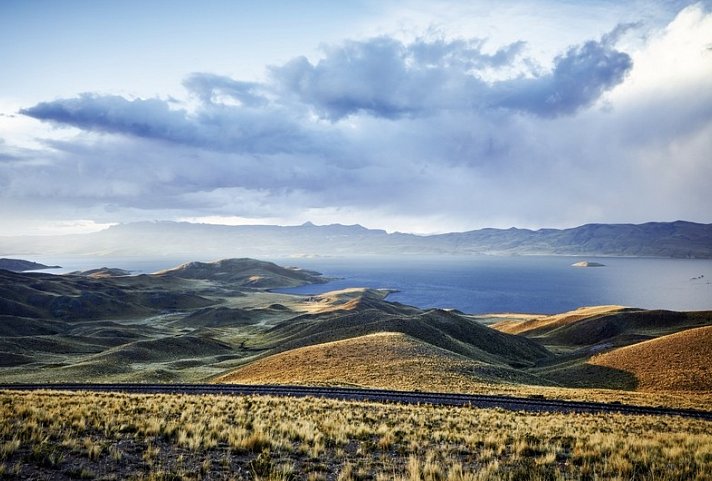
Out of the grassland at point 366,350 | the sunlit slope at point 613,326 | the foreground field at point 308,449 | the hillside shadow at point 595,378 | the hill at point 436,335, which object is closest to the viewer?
the foreground field at point 308,449

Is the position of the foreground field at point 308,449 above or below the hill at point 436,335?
above

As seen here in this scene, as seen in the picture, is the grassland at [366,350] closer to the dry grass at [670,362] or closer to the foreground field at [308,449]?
the dry grass at [670,362]

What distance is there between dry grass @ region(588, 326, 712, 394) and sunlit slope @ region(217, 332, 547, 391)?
1228cm

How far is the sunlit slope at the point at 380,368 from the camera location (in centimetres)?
3781

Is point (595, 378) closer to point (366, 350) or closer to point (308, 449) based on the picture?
point (366, 350)

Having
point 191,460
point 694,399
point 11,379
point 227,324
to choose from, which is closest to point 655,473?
point 191,460

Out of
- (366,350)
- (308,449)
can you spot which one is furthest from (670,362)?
(308,449)

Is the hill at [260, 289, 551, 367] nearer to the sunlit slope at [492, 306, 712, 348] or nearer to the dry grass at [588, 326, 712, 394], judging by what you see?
the dry grass at [588, 326, 712, 394]

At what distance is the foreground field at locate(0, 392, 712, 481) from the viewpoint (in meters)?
9.84

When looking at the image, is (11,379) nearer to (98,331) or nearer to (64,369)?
(64,369)

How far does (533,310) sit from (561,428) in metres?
166

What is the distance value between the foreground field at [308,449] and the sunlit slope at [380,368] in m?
19.9

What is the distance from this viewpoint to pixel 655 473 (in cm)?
1020

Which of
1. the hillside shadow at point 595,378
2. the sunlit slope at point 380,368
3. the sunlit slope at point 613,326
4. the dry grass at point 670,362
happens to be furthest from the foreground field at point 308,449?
the sunlit slope at point 613,326
